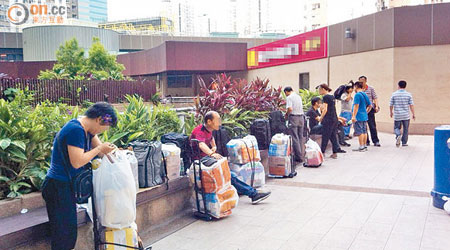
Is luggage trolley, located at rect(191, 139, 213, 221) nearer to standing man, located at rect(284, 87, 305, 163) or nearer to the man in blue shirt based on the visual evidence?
standing man, located at rect(284, 87, 305, 163)

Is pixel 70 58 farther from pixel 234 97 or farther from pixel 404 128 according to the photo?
pixel 404 128

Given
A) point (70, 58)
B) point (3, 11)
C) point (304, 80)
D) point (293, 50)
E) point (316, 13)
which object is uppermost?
point (3, 11)

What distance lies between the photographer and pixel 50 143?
4.94 m

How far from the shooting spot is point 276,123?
9.13m

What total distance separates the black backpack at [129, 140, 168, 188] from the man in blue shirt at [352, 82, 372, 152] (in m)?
7.14

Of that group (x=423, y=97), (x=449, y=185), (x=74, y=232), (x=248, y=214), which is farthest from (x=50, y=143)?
(x=423, y=97)

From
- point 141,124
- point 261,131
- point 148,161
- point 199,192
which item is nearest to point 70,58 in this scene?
point 261,131

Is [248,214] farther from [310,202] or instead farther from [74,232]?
[74,232]

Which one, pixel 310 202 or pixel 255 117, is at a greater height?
pixel 255 117

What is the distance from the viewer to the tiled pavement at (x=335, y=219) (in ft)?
15.4

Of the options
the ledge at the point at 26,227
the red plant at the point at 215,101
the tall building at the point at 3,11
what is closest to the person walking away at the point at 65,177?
the ledge at the point at 26,227

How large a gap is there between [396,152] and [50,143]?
8.98 meters

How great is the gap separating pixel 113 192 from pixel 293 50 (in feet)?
63.2

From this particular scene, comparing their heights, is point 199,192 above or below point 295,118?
below
